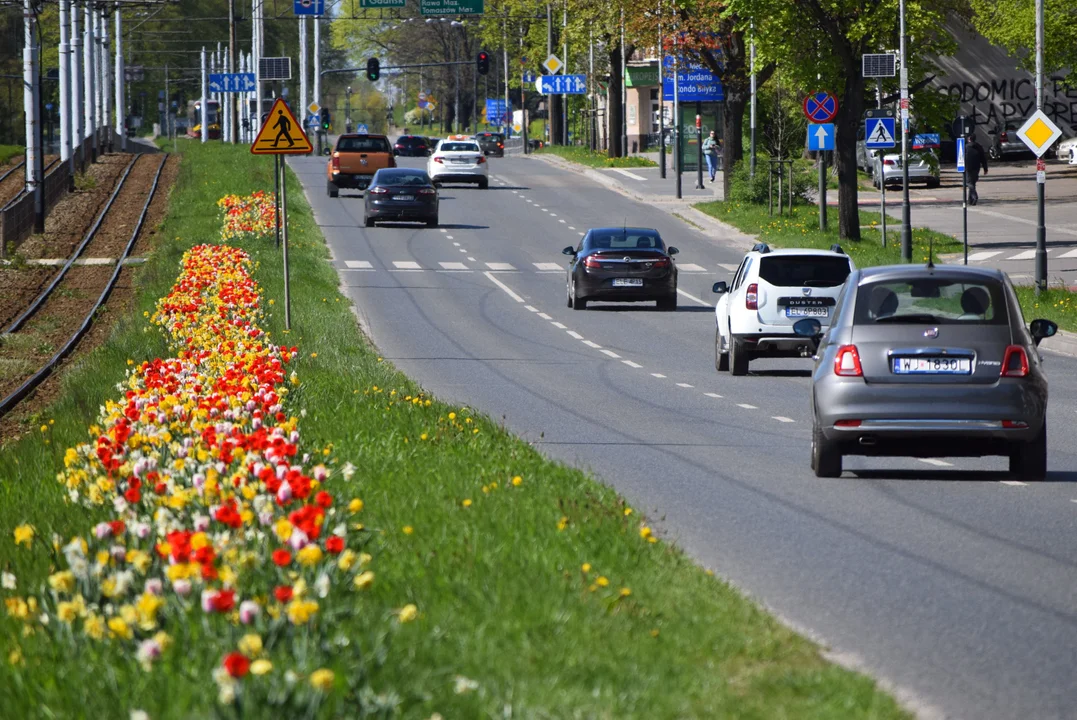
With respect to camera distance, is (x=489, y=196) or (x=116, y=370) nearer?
(x=116, y=370)

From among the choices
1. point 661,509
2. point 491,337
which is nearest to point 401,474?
point 661,509

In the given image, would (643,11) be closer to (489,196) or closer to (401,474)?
(489,196)

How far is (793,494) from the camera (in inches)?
476

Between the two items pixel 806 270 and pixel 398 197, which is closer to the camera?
pixel 806 270

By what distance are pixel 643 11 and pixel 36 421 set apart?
4165 cm

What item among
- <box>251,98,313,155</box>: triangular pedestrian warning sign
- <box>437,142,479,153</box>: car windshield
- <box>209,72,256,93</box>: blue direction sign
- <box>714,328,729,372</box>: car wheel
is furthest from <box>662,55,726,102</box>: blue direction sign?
<box>251,98,313,155</box>: triangular pedestrian warning sign

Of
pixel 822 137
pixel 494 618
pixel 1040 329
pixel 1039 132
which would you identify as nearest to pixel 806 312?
pixel 1040 329

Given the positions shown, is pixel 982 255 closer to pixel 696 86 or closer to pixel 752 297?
pixel 752 297

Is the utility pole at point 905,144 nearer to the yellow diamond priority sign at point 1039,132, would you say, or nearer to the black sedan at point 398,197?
the yellow diamond priority sign at point 1039,132

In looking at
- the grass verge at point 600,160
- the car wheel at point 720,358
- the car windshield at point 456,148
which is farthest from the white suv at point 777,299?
the grass verge at point 600,160

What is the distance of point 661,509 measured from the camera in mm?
11406

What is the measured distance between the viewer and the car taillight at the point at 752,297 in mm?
22281

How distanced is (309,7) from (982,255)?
36897 mm

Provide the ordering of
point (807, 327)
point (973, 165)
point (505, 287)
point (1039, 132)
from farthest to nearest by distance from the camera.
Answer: point (973, 165)
point (505, 287)
point (1039, 132)
point (807, 327)
